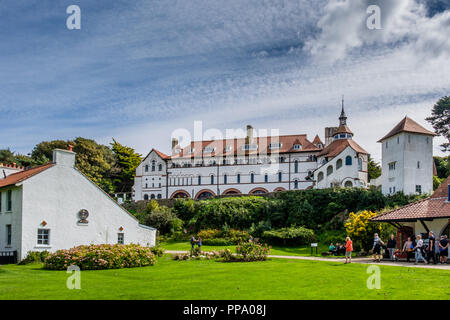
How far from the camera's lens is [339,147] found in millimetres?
57969

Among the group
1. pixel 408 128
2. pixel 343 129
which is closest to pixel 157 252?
pixel 408 128

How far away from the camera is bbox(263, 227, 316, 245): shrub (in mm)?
38906

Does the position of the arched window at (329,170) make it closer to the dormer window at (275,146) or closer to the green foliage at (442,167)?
the dormer window at (275,146)

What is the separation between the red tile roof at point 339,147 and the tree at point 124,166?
1371 inches

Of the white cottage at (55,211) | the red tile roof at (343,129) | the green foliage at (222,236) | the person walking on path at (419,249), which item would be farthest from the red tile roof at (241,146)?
the person walking on path at (419,249)

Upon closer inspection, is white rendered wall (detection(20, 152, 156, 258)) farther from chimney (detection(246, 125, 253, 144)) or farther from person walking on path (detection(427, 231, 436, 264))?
chimney (detection(246, 125, 253, 144))

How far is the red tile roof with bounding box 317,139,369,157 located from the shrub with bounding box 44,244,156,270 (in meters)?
38.2

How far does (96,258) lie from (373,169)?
58.2 metres

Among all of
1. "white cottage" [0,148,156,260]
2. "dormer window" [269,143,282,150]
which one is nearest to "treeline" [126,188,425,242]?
"white cottage" [0,148,156,260]

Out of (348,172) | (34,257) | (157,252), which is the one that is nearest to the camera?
(34,257)

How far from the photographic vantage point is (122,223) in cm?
3173

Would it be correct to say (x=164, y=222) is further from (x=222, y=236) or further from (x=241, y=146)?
(x=241, y=146)
